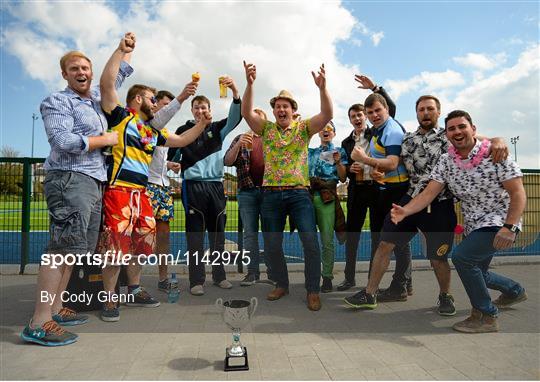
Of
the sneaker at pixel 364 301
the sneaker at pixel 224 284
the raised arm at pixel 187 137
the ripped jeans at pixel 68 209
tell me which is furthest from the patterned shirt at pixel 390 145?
the ripped jeans at pixel 68 209

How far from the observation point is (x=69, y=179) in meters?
3.06

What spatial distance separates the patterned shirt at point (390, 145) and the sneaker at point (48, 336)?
3.30 m

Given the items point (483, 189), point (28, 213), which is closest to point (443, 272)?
point (483, 189)

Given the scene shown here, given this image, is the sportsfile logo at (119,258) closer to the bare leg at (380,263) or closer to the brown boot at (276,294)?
the brown boot at (276,294)

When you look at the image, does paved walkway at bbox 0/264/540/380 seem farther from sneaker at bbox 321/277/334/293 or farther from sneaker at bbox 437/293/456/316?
sneaker at bbox 321/277/334/293

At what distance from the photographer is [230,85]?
4254 millimetres

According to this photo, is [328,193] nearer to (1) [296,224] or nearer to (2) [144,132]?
(1) [296,224]

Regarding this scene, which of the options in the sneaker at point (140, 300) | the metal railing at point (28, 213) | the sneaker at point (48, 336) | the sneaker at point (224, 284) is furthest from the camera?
the metal railing at point (28, 213)

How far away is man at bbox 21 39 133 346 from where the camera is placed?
296 cm

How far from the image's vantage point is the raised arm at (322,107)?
12.8 ft

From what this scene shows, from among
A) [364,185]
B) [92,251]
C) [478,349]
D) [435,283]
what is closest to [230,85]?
[364,185]

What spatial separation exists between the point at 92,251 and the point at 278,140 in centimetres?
215

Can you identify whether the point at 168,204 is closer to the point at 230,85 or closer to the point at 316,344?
the point at 230,85

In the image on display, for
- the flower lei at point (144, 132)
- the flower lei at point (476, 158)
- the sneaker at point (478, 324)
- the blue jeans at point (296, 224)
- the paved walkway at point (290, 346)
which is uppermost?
the flower lei at point (144, 132)
